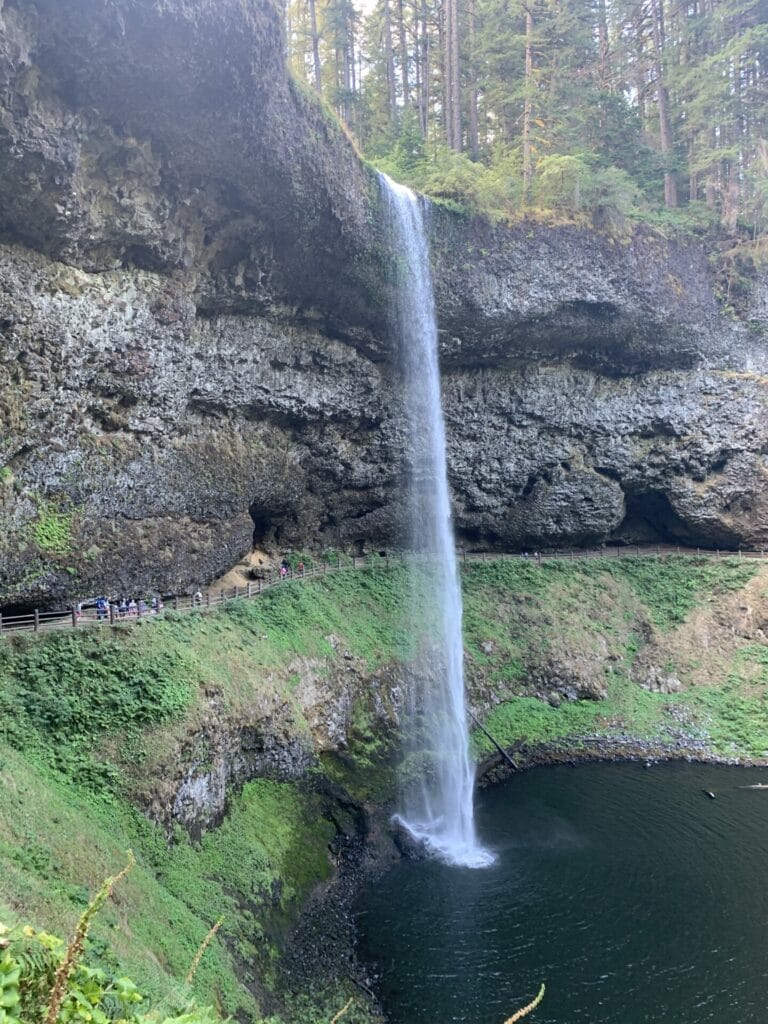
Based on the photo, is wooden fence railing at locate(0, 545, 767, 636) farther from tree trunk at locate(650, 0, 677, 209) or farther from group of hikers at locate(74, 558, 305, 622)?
tree trunk at locate(650, 0, 677, 209)

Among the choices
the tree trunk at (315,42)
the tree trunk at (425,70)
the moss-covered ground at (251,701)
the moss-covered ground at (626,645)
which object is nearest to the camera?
the moss-covered ground at (251,701)

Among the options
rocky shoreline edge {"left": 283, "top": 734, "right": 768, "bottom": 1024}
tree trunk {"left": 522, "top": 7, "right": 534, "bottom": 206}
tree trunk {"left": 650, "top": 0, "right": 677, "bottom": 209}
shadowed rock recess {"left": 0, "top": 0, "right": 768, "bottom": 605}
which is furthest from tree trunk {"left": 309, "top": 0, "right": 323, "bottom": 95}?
rocky shoreline edge {"left": 283, "top": 734, "right": 768, "bottom": 1024}

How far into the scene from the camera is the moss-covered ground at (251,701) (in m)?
11.2

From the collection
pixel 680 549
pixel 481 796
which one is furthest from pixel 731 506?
pixel 481 796

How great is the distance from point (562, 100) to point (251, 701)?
3460cm

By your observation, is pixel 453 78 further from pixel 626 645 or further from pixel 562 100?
pixel 626 645

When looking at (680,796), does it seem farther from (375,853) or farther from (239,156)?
(239,156)

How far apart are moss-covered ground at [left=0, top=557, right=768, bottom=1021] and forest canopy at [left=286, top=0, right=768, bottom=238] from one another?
17667 millimetres

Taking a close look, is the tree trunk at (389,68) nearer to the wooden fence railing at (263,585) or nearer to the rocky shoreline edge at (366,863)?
the wooden fence railing at (263,585)

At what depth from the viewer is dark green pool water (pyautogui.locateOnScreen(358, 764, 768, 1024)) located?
1327 cm

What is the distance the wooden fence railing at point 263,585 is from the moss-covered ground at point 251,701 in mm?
730

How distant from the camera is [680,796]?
22.4 m

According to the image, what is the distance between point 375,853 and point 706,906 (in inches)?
337

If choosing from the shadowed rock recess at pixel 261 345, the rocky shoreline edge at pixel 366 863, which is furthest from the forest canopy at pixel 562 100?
the rocky shoreline edge at pixel 366 863
